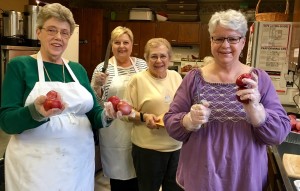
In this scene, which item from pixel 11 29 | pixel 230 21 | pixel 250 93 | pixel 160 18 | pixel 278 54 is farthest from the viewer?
pixel 160 18

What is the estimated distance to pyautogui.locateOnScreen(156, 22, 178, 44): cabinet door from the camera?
5.95 m

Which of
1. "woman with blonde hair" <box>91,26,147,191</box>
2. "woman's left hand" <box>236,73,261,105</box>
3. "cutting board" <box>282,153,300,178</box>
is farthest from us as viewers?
"woman with blonde hair" <box>91,26,147,191</box>

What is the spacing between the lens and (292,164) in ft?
4.79

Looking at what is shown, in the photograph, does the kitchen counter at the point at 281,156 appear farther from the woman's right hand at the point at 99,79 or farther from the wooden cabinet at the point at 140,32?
the wooden cabinet at the point at 140,32

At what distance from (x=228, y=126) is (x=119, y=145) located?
1094mm

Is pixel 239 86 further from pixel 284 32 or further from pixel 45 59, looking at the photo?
pixel 284 32

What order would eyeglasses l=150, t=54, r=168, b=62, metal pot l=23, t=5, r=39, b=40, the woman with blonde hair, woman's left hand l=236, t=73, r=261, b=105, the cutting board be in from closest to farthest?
woman's left hand l=236, t=73, r=261, b=105 → the cutting board → eyeglasses l=150, t=54, r=168, b=62 → the woman with blonde hair → metal pot l=23, t=5, r=39, b=40

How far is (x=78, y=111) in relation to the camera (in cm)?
137

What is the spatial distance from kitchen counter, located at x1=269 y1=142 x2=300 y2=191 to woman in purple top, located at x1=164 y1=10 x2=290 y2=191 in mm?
106

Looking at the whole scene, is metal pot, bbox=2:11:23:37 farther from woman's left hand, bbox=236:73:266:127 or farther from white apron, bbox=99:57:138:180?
woman's left hand, bbox=236:73:266:127

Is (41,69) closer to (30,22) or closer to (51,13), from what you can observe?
(51,13)

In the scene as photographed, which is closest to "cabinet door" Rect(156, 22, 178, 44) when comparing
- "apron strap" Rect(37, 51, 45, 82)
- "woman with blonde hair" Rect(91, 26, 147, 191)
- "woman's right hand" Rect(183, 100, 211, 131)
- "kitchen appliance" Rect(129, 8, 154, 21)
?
"kitchen appliance" Rect(129, 8, 154, 21)

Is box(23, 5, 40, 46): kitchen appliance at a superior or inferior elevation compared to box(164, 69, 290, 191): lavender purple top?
superior

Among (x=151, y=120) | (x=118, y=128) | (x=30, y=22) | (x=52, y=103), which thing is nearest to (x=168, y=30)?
(x=30, y=22)
